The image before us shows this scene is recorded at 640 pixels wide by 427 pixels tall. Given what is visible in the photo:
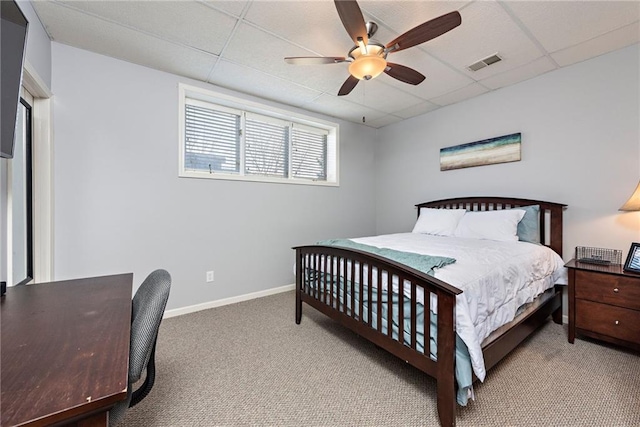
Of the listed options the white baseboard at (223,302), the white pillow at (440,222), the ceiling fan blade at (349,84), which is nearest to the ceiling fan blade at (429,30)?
the ceiling fan blade at (349,84)

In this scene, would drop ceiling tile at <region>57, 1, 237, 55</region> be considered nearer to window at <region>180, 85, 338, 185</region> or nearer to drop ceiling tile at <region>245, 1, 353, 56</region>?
drop ceiling tile at <region>245, 1, 353, 56</region>

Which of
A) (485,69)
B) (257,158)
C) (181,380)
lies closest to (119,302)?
(181,380)

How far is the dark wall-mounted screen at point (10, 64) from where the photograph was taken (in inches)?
44.5

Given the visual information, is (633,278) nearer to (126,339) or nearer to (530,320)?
(530,320)

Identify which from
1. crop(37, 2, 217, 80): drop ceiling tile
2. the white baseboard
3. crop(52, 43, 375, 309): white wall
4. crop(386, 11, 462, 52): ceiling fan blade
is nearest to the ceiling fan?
crop(386, 11, 462, 52): ceiling fan blade

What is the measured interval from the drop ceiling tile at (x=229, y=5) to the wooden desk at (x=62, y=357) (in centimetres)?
193

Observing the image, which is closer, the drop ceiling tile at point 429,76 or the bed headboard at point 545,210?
the drop ceiling tile at point 429,76

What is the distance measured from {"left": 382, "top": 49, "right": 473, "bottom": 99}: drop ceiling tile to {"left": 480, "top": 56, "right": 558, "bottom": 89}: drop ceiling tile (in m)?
0.25

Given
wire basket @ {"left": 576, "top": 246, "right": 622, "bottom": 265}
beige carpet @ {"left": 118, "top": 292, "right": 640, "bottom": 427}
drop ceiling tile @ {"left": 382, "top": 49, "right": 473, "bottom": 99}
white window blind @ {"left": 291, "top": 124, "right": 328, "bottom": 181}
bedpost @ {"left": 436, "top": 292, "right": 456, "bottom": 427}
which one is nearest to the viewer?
bedpost @ {"left": 436, "top": 292, "right": 456, "bottom": 427}

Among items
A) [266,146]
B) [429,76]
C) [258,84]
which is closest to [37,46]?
[258,84]

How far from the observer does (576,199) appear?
2609mm

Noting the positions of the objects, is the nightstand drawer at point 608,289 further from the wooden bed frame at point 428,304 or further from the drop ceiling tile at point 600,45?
the drop ceiling tile at point 600,45

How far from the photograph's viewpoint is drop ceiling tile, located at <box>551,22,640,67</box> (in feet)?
7.02

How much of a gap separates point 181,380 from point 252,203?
6.56ft
